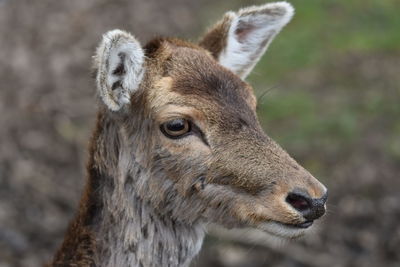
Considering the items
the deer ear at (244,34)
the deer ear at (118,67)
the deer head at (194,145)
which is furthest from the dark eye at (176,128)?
the deer ear at (244,34)

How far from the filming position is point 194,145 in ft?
16.2

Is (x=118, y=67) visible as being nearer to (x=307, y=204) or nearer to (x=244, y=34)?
(x=244, y=34)

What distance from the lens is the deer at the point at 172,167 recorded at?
15.9 ft

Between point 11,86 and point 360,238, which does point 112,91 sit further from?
point 11,86

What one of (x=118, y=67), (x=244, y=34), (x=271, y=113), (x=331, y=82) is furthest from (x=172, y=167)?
(x=331, y=82)

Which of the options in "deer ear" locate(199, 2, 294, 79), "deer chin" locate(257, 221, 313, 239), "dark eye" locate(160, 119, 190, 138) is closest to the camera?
"deer chin" locate(257, 221, 313, 239)

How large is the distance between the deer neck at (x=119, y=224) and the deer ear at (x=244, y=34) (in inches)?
42.0

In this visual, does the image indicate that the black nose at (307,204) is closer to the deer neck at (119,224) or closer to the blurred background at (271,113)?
the deer neck at (119,224)

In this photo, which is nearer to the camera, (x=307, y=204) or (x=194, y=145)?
(x=307, y=204)

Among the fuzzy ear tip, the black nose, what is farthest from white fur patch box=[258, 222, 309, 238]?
the fuzzy ear tip

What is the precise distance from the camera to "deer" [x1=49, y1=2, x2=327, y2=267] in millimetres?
4840

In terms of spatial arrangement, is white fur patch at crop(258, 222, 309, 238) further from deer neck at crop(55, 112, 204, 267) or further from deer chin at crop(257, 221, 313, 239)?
deer neck at crop(55, 112, 204, 267)

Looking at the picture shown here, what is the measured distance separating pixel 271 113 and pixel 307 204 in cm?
610

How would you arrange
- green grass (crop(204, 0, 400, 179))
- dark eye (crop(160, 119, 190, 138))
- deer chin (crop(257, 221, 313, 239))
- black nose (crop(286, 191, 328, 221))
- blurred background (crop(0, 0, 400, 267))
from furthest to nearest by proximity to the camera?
1. green grass (crop(204, 0, 400, 179))
2. blurred background (crop(0, 0, 400, 267))
3. dark eye (crop(160, 119, 190, 138))
4. deer chin (crop(257, 221, 313, 239))
5. black nose (crop(286, 191, 328, 221))
